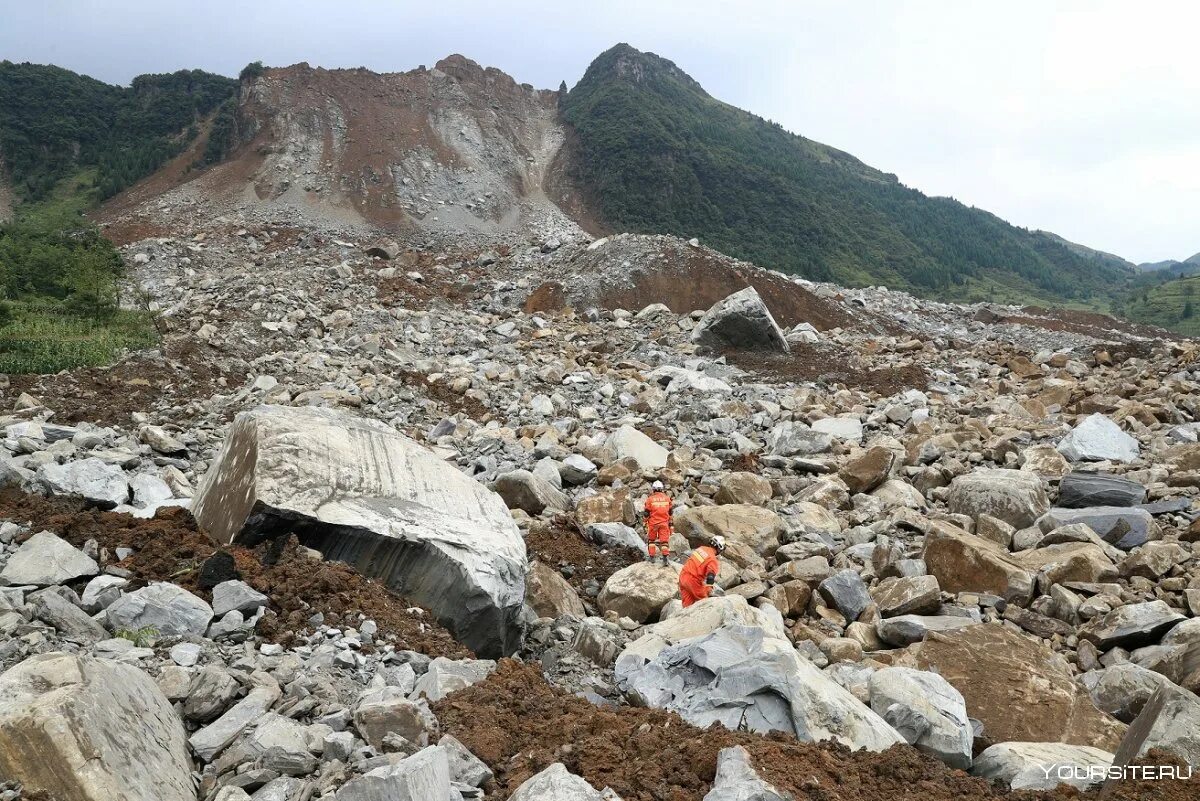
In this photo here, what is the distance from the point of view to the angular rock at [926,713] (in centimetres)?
440

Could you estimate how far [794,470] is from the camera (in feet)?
38.0

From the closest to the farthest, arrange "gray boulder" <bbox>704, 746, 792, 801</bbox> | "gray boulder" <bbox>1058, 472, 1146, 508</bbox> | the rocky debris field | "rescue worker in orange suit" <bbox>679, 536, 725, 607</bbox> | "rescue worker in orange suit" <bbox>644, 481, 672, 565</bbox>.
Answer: "gray boulder" <bbox>704, 746, 792, 801</bbox>, the rocky debris field, "rescue worker in orange suit" <bbox>679, 536, 725, 607</bbox>, "rescue worker in orange suit" <bbox>644, 481, 672, 565</bbox>, "gray boulder" <bbox>1058, 472, 1146, 508</bbox>

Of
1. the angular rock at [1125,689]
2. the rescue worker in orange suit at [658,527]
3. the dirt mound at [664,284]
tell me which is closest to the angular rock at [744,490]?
Result: the rescue worker in orange suit at [658,527]

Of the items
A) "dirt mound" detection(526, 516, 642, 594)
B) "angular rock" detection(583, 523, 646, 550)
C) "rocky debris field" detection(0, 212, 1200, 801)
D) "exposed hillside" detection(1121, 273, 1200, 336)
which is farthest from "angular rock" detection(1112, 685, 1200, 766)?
"exposed hillside" detection(1121, 273, 1200, 336)

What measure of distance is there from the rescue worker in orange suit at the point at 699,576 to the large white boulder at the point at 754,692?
69.0 inches

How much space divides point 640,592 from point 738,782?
4043mm

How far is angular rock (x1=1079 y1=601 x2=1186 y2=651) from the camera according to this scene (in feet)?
19.8

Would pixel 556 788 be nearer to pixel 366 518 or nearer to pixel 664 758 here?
pixel 664 758

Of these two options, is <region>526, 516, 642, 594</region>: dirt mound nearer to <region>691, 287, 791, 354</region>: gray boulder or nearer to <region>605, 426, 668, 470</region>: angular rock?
<region>605, 426, 668, 470</region>: angular rock

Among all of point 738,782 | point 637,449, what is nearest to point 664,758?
point 738,782

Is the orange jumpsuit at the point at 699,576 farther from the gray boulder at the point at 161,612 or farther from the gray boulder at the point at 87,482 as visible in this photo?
the gray boulder at the point at 87,482

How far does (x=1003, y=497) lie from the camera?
28.8 ft

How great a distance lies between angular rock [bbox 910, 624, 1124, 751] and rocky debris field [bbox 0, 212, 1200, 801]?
0.03 m

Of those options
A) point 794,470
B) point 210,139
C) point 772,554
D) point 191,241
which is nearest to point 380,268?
point 191,241
